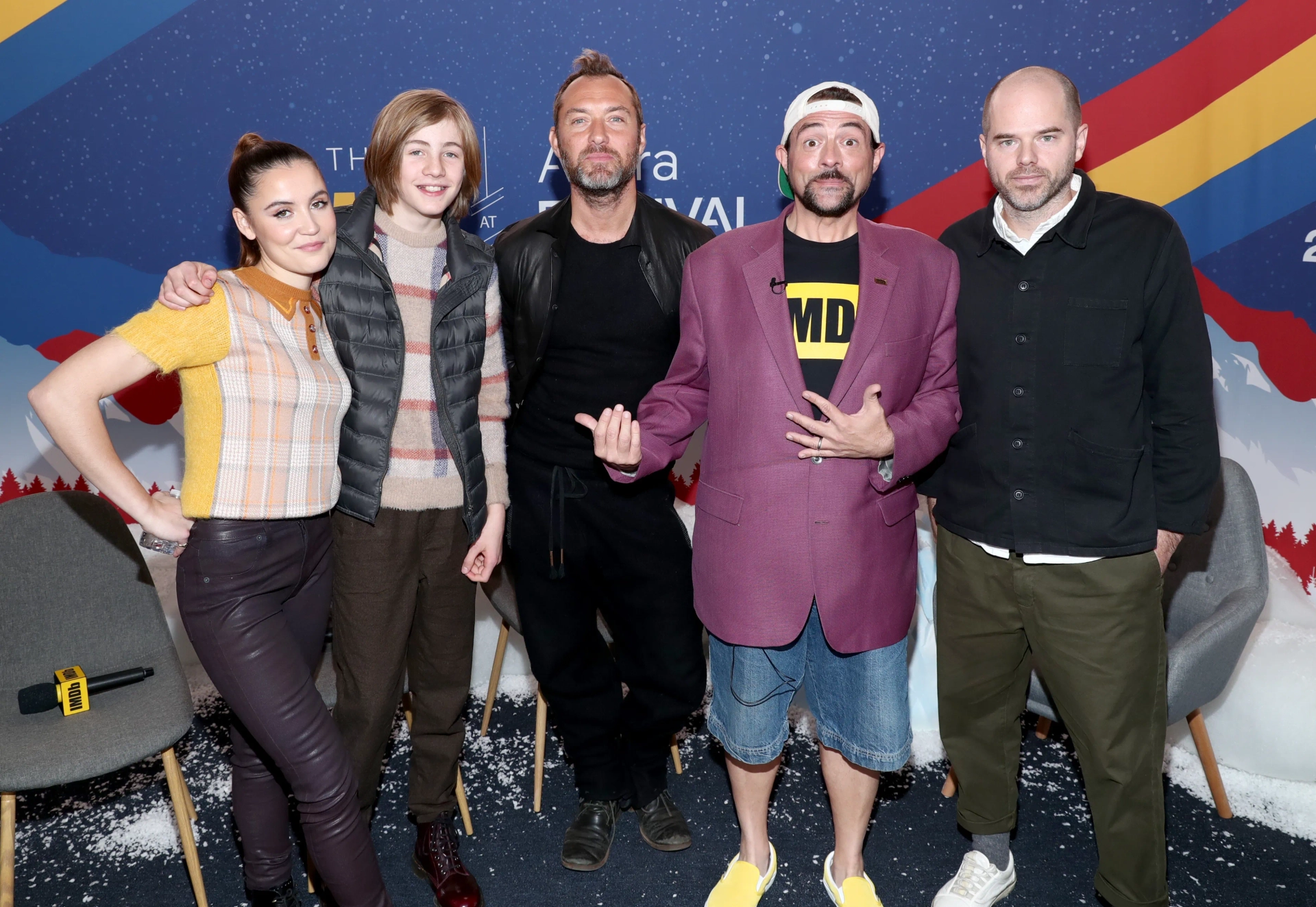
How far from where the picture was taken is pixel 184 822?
262 centimetres

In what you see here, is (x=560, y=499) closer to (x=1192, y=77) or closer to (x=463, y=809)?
(x=463, y=809)

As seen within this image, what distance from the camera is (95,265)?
354 centimetres

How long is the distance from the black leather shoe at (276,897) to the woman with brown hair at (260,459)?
33cm

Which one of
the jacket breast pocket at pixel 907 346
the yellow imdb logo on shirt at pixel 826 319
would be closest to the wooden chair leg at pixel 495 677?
the yellow imdb logo on shirt at pixel 826 319

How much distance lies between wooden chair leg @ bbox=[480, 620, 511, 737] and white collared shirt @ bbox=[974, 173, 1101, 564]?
5.90 ft

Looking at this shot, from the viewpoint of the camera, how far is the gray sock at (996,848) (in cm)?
279

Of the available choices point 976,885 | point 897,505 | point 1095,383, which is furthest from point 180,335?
point 976,885

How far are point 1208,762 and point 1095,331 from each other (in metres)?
1.69

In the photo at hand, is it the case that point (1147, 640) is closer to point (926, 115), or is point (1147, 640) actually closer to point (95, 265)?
point (926, 115)

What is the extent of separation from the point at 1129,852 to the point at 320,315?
8.22ft

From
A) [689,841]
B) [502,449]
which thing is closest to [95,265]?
[502,449]

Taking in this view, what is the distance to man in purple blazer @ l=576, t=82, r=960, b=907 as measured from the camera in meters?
2.39

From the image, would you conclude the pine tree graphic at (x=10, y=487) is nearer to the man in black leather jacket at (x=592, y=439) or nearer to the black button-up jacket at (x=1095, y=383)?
the man in black leather jacket at (x=592, y=439)

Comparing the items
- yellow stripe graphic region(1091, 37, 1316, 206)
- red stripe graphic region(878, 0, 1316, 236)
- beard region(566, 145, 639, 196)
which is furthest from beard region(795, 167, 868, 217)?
yellow stripe graphic region(1091, 37, 1316, 206)
